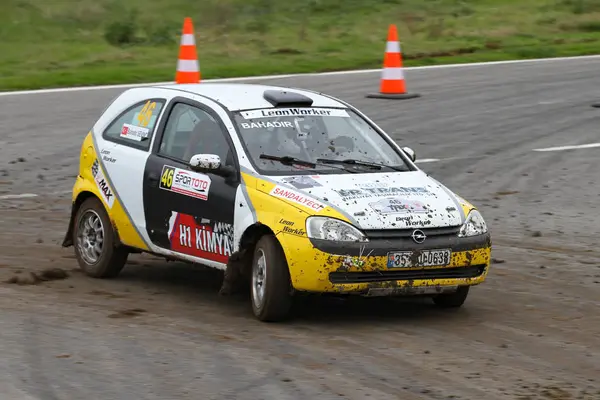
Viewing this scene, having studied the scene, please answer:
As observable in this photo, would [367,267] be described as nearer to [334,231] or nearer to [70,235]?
[334,231]

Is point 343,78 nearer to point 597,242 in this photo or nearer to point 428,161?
point 428,161

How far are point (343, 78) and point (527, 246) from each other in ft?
32.3

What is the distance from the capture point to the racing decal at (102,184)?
10055 mm

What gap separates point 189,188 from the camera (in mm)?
9305

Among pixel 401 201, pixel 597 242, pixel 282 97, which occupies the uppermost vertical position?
pixel 282 97

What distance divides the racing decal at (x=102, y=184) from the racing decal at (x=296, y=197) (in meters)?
1.84

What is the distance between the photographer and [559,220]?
1262 centimetres

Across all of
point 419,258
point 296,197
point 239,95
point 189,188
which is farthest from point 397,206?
point 239,95

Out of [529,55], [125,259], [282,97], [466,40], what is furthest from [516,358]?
[466,40]

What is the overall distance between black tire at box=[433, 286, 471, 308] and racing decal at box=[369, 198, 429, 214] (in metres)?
0.71

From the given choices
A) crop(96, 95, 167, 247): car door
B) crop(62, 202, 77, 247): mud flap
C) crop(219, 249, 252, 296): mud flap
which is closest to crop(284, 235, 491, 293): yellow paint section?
crop(219, 249, 252, 296): mud flap

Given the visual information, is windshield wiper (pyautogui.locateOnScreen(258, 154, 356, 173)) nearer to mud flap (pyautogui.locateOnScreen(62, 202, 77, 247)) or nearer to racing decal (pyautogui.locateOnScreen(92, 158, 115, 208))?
racing decal (pyautogui.locateOnScreen(92, 158, 115, 208))

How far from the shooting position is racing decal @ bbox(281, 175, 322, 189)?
8694 mm

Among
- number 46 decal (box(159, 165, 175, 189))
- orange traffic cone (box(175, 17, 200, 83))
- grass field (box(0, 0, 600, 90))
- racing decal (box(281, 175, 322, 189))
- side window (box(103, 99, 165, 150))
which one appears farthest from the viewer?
grass field (box(0, 0, 600, 90))
